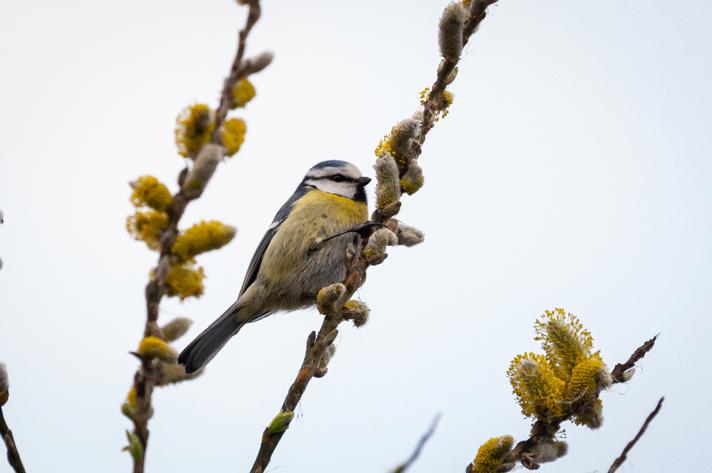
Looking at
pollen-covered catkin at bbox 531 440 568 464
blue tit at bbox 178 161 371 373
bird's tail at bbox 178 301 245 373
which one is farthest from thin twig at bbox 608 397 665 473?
blue tit at bbox 178 161 371 373

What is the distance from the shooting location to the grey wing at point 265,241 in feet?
16.3

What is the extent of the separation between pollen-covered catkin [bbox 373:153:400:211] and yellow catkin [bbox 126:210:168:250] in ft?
3.20

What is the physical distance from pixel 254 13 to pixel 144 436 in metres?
0.77

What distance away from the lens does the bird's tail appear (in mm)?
4117

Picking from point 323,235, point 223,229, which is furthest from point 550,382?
A: point 323,235

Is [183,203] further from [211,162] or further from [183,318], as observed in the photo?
[183,318]

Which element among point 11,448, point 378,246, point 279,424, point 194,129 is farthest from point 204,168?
point 378,246

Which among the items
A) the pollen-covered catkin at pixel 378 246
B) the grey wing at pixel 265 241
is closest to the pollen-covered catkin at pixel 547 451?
the pollen-covered catkin at pixel 378 246

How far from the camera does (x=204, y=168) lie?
4.36ft

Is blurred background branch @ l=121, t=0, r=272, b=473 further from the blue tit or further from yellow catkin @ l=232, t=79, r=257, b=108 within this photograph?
the blue tit

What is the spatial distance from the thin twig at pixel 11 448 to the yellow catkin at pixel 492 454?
3.27ft

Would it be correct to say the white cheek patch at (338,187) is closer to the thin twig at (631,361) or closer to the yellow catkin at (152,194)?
the thin twig at (631,361)

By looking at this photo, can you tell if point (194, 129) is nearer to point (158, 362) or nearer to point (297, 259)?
point (158, 362)

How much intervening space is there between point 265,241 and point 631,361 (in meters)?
3.48
